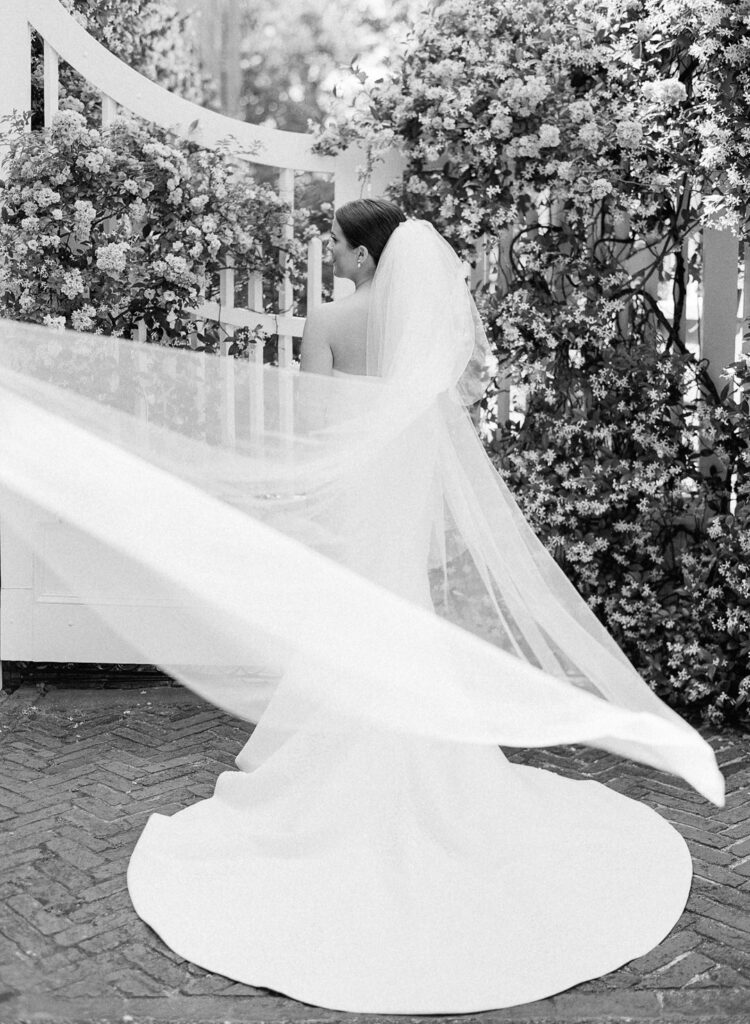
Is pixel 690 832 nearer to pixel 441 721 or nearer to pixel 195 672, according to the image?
pixel 441 721

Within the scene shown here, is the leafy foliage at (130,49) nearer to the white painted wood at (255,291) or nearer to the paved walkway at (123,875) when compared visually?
the white painted wood at (255,291)

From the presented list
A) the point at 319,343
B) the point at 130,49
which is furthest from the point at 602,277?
the point at 130,49

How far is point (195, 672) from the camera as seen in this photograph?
10.9 ft

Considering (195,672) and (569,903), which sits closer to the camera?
(569,903)

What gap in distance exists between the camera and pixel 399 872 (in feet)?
10.4

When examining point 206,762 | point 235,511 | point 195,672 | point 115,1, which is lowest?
point 206,762

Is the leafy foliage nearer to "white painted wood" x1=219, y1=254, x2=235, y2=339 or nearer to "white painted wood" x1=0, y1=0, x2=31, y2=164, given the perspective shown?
"white painted wood" x1=0, y1=0, x2=31, y2=164

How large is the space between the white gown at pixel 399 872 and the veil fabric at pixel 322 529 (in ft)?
0.51

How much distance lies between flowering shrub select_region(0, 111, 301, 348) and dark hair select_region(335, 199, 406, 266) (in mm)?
1343

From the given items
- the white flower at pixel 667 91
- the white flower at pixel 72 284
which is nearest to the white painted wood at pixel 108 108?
the white flower at pixel 72 284

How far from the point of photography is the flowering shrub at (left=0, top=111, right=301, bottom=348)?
4.70 meters

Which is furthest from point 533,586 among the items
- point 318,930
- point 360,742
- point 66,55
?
point 66,55

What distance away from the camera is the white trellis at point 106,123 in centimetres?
502

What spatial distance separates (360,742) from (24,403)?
4.68 feet
